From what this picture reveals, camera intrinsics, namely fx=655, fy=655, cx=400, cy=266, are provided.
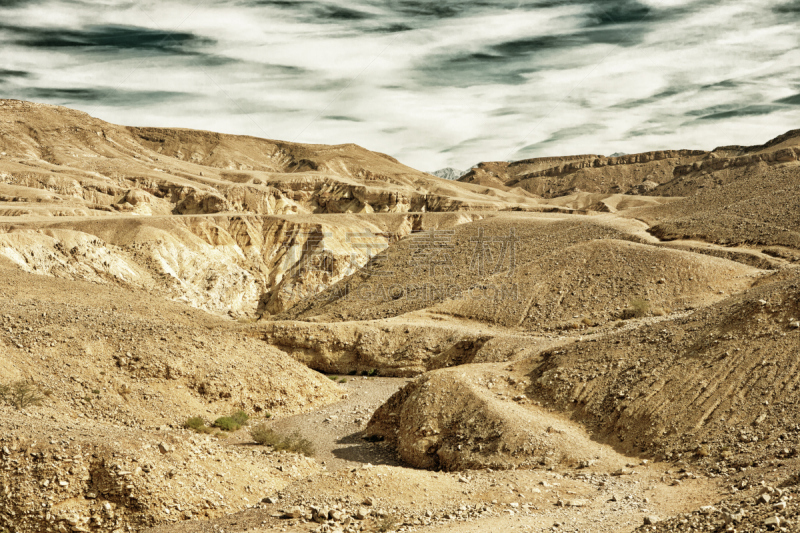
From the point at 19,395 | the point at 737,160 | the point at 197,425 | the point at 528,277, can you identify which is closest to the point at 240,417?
the point at 197,425

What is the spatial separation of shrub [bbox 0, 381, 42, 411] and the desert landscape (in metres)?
0.08

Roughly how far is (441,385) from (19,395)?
11.9m

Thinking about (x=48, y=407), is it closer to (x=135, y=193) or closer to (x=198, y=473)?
(x=198, y=473)

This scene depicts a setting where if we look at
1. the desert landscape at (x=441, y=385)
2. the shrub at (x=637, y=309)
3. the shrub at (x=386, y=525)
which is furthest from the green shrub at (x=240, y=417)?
the shrub at (x=637, y=309)

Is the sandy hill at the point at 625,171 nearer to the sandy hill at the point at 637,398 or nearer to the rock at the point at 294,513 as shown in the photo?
the sandy hill at the point at 637,398

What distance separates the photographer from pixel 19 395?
1764cm

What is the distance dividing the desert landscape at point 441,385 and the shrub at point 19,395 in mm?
79

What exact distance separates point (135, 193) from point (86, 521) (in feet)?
226

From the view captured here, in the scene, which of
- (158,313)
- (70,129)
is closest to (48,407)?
(158,313)

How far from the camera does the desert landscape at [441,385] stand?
13422 millimetres

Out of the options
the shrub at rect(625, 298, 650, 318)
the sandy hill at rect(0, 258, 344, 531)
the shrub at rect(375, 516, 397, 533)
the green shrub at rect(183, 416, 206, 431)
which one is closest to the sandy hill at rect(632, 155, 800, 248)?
the shrub at rect(625, 298, 650, 318)

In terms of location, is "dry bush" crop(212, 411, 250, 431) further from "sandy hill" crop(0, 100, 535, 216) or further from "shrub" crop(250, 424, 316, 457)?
"sandy hill" crop(0, 100, 535, 216)

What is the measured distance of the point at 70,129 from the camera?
10862 cm

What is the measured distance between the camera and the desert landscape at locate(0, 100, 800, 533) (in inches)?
528
